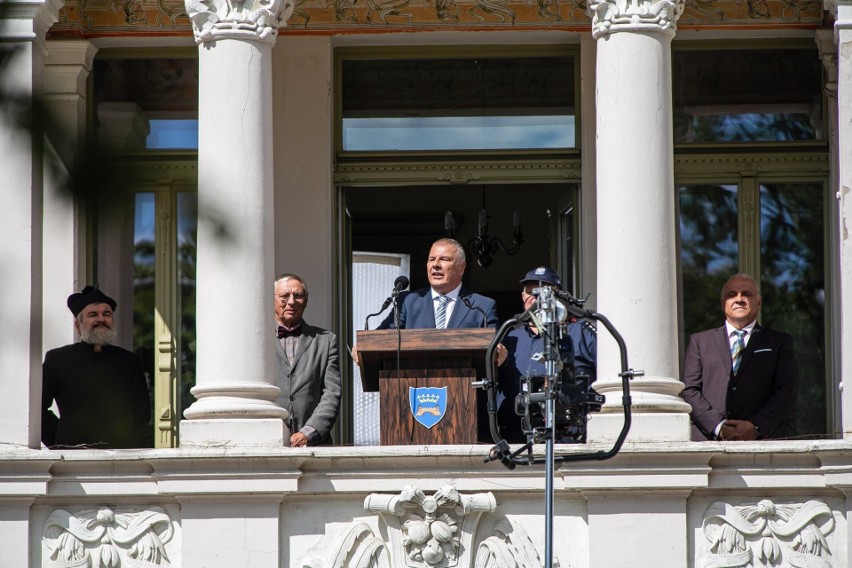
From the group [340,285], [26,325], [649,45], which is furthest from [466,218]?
[26,325]

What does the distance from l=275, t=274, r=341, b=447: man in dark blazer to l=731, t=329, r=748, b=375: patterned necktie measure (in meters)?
2.56

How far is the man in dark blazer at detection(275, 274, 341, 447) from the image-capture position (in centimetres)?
1037

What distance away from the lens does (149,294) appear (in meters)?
13.0

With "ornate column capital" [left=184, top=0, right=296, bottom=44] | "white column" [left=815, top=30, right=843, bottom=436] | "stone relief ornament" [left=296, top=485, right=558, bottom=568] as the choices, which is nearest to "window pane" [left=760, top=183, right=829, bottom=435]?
"white column" [left=815, top=30, right=843, bottom=436]

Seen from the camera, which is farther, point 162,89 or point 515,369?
point 162,89

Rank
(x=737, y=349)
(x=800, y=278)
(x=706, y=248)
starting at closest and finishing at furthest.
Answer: (x=737, y=349) → (x=800, y=278) → (x=706, y=248)

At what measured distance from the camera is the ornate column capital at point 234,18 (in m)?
10.3

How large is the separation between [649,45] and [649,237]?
1258mm

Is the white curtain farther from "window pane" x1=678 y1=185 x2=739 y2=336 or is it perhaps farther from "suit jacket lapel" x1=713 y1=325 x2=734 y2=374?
"suit jacket lapel" x1=713 y1=325 x2=734 y2=374

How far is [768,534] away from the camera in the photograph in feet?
32.1

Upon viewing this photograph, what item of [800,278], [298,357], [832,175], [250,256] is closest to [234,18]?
[250,256]

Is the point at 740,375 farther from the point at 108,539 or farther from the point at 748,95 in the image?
the point at 108,539

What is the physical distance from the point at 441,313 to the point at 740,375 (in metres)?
1.96

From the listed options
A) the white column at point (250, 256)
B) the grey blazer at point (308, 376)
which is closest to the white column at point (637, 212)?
the grey blazer at point (308, 376)
